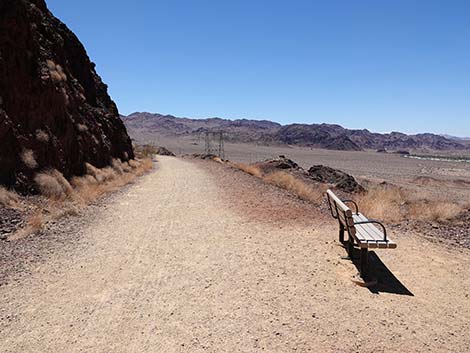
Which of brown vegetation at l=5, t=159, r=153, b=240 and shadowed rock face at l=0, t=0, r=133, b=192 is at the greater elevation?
shadowed rock face at l=0, t=0, r=133, b=192

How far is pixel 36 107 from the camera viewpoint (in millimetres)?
12094

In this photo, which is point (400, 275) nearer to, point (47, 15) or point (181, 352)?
point (181, 352)

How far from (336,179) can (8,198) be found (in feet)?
51.0

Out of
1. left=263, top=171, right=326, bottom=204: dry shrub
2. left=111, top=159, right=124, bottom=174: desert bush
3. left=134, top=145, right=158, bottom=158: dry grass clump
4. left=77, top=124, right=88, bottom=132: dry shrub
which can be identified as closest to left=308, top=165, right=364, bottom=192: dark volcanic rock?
left=263, top=171, right=326, bottom=204: dry shrub

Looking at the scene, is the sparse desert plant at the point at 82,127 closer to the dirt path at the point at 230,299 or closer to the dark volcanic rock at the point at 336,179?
the dirt path at the point at 230,299

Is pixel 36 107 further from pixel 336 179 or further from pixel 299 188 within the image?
pixel 336 179

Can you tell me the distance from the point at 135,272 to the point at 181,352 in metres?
2.27

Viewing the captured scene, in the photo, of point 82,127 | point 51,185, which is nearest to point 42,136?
point 51,185

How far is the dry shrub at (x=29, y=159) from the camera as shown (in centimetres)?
1030

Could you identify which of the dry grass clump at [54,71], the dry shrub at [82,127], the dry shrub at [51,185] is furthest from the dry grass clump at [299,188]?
the dry grass clump at [54,71]

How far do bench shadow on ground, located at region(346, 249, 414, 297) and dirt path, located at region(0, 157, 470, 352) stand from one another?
0.04 metres

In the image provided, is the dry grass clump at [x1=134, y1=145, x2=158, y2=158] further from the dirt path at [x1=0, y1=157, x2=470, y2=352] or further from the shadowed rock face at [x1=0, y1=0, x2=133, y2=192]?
the dirt path at [x1=0, y1=157, x2=470, y2=352]

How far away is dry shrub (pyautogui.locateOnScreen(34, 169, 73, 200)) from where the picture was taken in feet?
33.6

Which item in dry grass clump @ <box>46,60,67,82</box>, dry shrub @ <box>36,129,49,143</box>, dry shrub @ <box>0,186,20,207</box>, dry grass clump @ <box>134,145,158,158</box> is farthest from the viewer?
dry grass clump @ <box>134,145,158,158</box>
